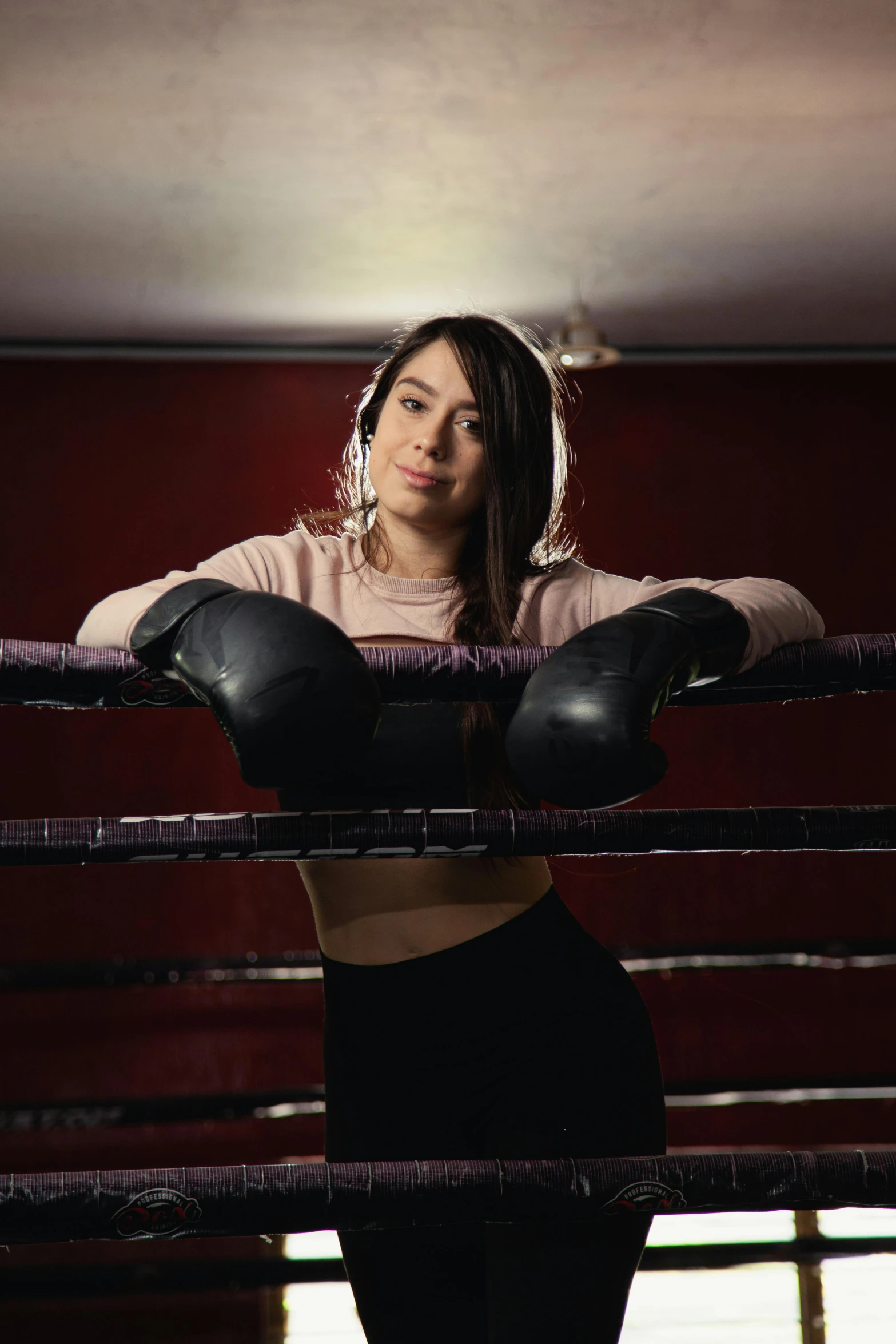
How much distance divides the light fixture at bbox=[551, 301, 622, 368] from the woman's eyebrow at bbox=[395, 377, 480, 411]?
95.8 inches

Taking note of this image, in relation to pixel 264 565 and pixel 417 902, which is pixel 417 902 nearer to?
pixel 417 902

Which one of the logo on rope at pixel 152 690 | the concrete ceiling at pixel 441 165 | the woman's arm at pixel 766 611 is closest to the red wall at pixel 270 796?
the concrete ceiling at pixel 441 165

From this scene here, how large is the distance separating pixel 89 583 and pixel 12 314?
0.91 metres

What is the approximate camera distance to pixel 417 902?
104 cm

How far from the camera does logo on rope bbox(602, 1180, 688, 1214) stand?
642mm

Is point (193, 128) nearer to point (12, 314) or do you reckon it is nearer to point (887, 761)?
point (12, 314)

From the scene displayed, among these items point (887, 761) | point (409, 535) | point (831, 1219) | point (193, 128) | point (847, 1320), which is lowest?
point (847, 1320)

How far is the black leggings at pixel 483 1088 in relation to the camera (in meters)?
0.95

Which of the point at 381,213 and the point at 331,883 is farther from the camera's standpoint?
the point at 381,213

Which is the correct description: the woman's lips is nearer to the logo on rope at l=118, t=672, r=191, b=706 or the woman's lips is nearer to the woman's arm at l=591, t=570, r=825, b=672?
the woman's arm at l=591, t=570, r=825, b=672

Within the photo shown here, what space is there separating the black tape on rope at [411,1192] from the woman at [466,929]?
30 centimetres

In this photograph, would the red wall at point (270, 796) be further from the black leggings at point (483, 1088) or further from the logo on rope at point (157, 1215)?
the logo on rope at point (157, 1215)

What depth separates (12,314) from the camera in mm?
3605

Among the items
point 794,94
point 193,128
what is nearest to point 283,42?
Answer: point 193,128
